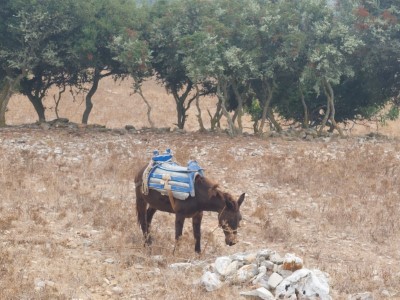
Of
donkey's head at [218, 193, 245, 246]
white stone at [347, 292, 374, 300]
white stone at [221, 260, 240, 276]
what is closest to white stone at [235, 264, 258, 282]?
white stone at [221, 260, 240, 276]

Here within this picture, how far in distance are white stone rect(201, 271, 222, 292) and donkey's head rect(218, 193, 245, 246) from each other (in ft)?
4.84

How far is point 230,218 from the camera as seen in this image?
1049 centimetres

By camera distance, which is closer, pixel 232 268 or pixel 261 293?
pixel 261 293

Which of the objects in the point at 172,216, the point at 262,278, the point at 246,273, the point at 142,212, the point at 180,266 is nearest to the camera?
the point at 262,278

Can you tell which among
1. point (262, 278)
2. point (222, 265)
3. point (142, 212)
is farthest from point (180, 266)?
point (142, 212)

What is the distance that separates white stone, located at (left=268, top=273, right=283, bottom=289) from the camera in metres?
8.56

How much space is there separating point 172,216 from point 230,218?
352cm

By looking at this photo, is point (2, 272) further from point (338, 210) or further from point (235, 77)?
point (235, 77)

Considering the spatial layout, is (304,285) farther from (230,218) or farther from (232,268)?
(230,218)

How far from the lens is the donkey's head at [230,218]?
408 inches

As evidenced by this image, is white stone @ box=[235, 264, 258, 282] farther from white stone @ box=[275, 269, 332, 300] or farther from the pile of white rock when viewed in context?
white stone @ box=[275, 269, 332, 300]

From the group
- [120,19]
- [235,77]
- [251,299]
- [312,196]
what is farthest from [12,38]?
[251,299]

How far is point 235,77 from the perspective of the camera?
25422 mm

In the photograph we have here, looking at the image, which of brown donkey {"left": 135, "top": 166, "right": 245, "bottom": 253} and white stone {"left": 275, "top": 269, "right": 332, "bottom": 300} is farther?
brown donkey {"left": 135, "top": 166, "right": 245, "bottom": 253}
